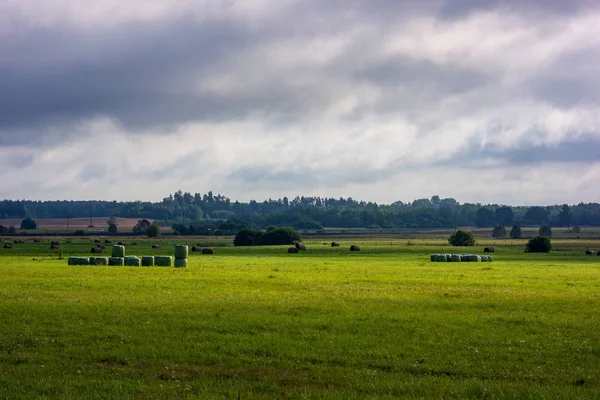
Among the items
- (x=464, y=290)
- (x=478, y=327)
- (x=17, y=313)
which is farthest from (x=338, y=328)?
(x=464, y=290)

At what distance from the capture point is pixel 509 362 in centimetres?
1869

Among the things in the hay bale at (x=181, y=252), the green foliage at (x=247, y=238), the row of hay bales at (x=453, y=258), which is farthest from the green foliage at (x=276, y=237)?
the hay bale at (x=181, y=252)

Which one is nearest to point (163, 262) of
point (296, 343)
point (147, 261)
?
point (147, 261)

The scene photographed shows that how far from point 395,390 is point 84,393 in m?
6.66

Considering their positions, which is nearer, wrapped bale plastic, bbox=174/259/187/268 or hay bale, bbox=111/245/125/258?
wrapped bale plastic, bbox=174/259/187/268

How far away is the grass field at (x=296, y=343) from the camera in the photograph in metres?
16.1

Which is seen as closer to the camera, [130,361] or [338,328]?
[130,361]

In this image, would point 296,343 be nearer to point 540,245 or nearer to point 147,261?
point 147,261

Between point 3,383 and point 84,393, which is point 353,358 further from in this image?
point 3,383

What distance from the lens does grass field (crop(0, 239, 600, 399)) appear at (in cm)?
1609

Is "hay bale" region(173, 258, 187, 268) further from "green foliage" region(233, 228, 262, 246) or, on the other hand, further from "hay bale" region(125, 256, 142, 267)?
"green foliage" region(233, 228, 262, 246)

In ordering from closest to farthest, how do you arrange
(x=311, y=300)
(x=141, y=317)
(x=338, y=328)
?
(x=338, y=328) → (x=141, y=317) → (x=311, y=300)

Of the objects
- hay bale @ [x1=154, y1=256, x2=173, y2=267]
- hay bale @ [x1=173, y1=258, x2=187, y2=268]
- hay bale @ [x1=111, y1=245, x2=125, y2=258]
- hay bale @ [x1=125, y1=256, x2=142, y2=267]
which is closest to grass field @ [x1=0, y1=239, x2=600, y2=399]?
hay bale @ [x1=173, y1=258, x2=187, y2=268]

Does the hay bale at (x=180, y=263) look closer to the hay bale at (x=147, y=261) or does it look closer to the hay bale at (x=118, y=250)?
the hay bale at (x=147, y=261)
